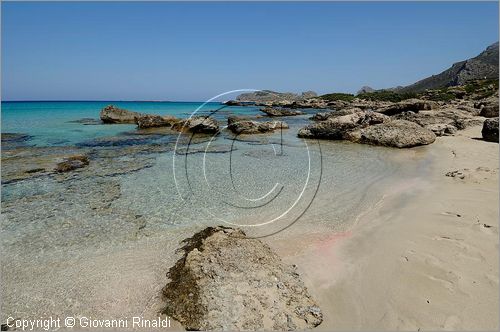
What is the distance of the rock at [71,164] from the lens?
1314 cm

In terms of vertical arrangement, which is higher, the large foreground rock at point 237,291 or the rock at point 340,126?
the rock at point 340,126

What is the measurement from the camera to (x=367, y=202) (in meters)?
8.85

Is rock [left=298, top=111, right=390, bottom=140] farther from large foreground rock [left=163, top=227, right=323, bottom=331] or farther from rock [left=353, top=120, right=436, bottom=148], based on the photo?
large foreground rock [left=163, top=227, right=323, bottom=331]

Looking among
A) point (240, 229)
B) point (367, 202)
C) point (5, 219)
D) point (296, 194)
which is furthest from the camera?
point (296, 194)

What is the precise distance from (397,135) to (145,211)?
14798 millimetres

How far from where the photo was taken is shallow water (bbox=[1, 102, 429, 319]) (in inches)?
206

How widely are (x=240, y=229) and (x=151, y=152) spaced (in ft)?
→ 37.7

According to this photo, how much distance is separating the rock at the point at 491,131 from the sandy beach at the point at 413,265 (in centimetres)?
1037

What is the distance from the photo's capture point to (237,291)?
465cm

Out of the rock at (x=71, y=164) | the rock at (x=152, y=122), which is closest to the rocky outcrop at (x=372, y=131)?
the rock at (x=71, y=164)

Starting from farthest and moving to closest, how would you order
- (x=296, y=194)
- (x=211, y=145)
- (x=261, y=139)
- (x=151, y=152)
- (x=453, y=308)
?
(x=261, y=139) < (x=211, y=145) < (x=151, y=152) < (x=296, y=194) < (x=453, y=308)

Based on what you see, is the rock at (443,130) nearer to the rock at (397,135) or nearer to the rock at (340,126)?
the rock at (397,135)

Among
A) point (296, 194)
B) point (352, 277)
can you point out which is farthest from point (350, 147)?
point (352, 277)

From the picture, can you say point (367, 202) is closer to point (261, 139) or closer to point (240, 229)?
point (240, 229)
